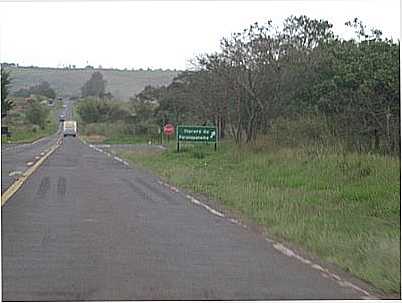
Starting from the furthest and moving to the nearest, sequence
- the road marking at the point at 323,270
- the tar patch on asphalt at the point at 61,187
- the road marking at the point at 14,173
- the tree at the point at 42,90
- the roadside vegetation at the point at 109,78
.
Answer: the roadside vegetation at the point at 109,78, the tree at the point at 42,90, the road marking at the point at 14,173, the tar patch on asphalt at the point at 61,187, the road marking at the point at 323,270

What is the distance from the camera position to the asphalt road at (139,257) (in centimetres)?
851

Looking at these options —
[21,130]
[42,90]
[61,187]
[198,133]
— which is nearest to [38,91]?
[42,90]

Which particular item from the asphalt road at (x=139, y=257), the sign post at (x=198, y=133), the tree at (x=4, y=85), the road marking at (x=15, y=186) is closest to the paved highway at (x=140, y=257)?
the asphalt road at (x=139, y=257)

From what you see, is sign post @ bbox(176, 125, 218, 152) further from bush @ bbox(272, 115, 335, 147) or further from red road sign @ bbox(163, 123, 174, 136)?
red road sign @ bbox(163, 123, 174, 136)

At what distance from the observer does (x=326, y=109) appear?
109ft

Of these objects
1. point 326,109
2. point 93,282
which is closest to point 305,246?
point 93,282

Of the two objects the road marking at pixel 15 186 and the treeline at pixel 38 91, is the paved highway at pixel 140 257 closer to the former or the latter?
the road marking at pixel 15 186

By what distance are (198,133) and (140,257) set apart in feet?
91.6

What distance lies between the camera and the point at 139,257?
1055 centimetres

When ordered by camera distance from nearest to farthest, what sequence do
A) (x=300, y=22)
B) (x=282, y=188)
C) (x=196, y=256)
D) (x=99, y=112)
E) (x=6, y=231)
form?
(x=196, y=256)
(x=6, y=231)
(x=282, y=188)
(x=300, y=22)
(x=99, y=112)

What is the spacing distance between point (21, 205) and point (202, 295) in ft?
30.9

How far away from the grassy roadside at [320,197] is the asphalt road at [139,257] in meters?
0.66

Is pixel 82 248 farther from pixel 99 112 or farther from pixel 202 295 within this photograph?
pixel 99 112

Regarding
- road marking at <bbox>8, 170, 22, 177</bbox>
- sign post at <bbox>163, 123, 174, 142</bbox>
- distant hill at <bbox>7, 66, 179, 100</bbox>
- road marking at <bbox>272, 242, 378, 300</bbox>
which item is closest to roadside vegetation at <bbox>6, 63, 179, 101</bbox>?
distant hill at <bbox>7, 66, 179, 100</bbox>
